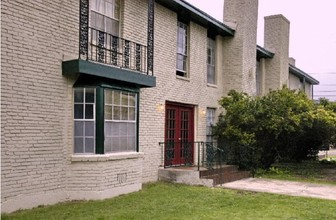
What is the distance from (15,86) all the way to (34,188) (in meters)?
2.17

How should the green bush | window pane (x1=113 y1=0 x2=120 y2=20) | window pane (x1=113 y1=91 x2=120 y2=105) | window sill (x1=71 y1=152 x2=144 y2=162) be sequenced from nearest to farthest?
window sill (x1=71 y1=152 x2=144 y2=162)
window pane (x1=113 y1=91 x2=120 y2=105)
window pane (x1=113 y1=0 x2=120 y2=20)
the green bush

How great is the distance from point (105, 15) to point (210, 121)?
7.22m

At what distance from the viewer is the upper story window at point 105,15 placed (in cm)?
1048

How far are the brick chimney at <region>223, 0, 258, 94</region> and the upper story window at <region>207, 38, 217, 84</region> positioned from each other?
2.23ft

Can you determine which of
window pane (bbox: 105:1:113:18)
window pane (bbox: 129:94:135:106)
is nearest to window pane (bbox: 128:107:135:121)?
window pane (bbox: 129:94:135:106)

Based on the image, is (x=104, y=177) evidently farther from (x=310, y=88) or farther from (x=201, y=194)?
(x=310, y=88)

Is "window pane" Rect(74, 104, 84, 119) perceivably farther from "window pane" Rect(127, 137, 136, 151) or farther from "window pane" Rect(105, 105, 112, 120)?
"window pane" Rect(127, 137, 136, 151)

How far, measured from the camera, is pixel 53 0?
9062 millimetres

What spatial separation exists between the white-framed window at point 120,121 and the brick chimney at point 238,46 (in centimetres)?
761

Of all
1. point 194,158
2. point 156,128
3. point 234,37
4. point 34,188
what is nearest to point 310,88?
point 234,37

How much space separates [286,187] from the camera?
12.3 meters

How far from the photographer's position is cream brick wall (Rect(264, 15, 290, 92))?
2281 cm

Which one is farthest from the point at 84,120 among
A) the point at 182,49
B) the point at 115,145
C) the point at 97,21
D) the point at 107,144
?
the point at 182,49

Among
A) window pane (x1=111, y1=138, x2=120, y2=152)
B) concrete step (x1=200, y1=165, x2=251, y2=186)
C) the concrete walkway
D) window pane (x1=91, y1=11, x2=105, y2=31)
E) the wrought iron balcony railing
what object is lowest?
the concrete walkway
